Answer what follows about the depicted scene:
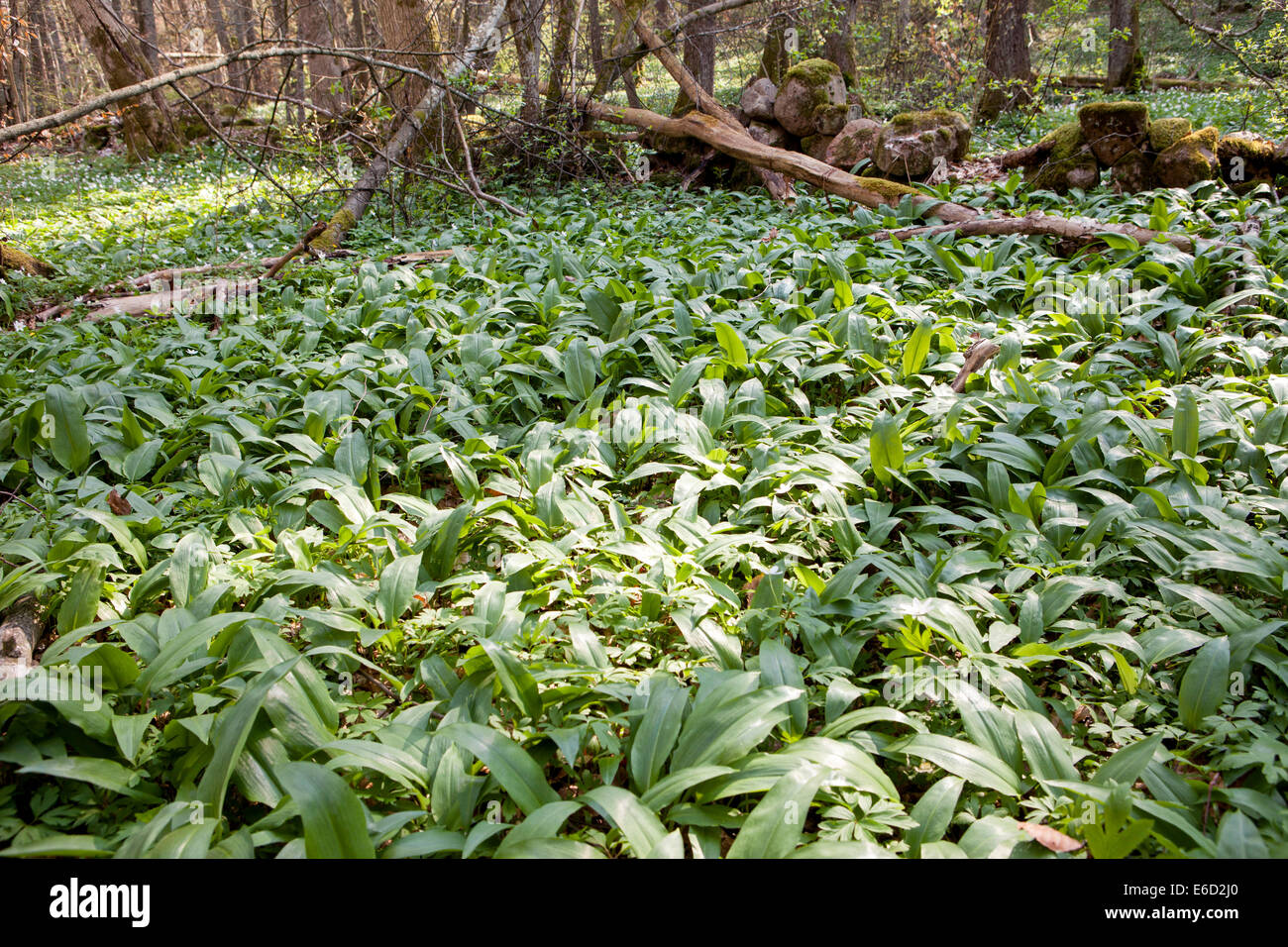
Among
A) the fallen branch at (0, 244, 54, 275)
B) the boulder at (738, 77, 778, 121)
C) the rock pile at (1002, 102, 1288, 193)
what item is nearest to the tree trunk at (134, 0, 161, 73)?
the fallen branch at (0, 244, 54, 275)

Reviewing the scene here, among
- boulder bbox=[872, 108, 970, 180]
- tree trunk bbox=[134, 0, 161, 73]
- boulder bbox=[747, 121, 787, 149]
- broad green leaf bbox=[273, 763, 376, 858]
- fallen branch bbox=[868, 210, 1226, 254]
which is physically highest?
tree trunk bbox=[134, 0, 161, 73]

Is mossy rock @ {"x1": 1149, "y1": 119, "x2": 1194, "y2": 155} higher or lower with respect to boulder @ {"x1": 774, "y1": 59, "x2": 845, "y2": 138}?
lower

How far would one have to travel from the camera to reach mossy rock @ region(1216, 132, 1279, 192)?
6305 millimetres

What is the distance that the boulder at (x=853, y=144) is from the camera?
26.0 ft

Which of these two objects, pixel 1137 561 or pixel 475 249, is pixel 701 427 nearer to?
pixel 1137 561

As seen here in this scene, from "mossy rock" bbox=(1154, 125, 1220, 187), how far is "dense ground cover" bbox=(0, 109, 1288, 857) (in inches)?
68.6

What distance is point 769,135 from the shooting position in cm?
916

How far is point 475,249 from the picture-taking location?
6520 millimetres

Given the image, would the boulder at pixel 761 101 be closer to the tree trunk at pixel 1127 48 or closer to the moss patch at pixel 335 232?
the moss patch at pixel 335 232

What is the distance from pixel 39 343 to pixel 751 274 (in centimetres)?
438

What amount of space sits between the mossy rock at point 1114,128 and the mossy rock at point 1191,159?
1.10ft

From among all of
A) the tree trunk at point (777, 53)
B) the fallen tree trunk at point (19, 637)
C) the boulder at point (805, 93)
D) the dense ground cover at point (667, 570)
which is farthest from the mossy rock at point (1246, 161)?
the fallen tree trunk at point (19, 637)

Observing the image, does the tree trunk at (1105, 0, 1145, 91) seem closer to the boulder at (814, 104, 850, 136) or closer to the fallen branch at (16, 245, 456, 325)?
the boulder at (814, 104, 850, 136)
